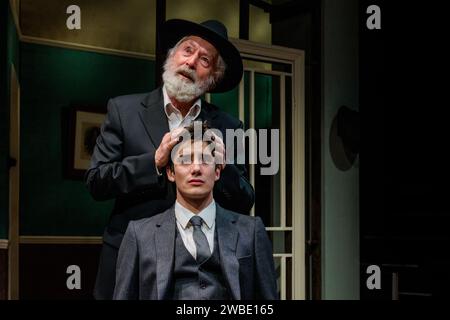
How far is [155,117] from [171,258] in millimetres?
470

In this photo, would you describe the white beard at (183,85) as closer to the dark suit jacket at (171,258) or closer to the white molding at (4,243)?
the dark suit jacket at (171,258)

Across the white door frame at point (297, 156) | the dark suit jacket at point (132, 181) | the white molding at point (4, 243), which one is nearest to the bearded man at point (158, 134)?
the dark suit jacket at point (132, 181)

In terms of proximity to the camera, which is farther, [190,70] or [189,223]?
[190,70]

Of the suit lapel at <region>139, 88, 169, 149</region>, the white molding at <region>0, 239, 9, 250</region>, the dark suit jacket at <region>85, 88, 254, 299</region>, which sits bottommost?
the white molding at <region>0, 239, 9, 250</region>

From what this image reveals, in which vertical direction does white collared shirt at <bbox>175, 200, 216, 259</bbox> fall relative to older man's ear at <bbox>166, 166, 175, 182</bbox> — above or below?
below

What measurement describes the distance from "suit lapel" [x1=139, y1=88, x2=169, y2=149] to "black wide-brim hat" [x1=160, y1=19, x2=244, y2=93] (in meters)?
0.16

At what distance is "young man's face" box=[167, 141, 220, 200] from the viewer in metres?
1.99

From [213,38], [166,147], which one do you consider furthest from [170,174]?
[213,38]

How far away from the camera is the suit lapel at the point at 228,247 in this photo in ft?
6.40

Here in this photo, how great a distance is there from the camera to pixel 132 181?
6.72 ft

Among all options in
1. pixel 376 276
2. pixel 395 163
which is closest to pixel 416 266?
pixel 376 276

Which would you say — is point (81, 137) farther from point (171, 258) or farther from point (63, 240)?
point (171, 258)

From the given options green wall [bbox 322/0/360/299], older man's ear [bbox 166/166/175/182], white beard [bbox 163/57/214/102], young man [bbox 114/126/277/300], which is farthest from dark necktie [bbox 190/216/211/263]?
green wall [bbox 322/0/360/299]

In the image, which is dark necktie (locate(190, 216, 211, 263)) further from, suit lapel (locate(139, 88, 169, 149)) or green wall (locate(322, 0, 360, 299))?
green wall (locate(322, 0, 360, 299))
